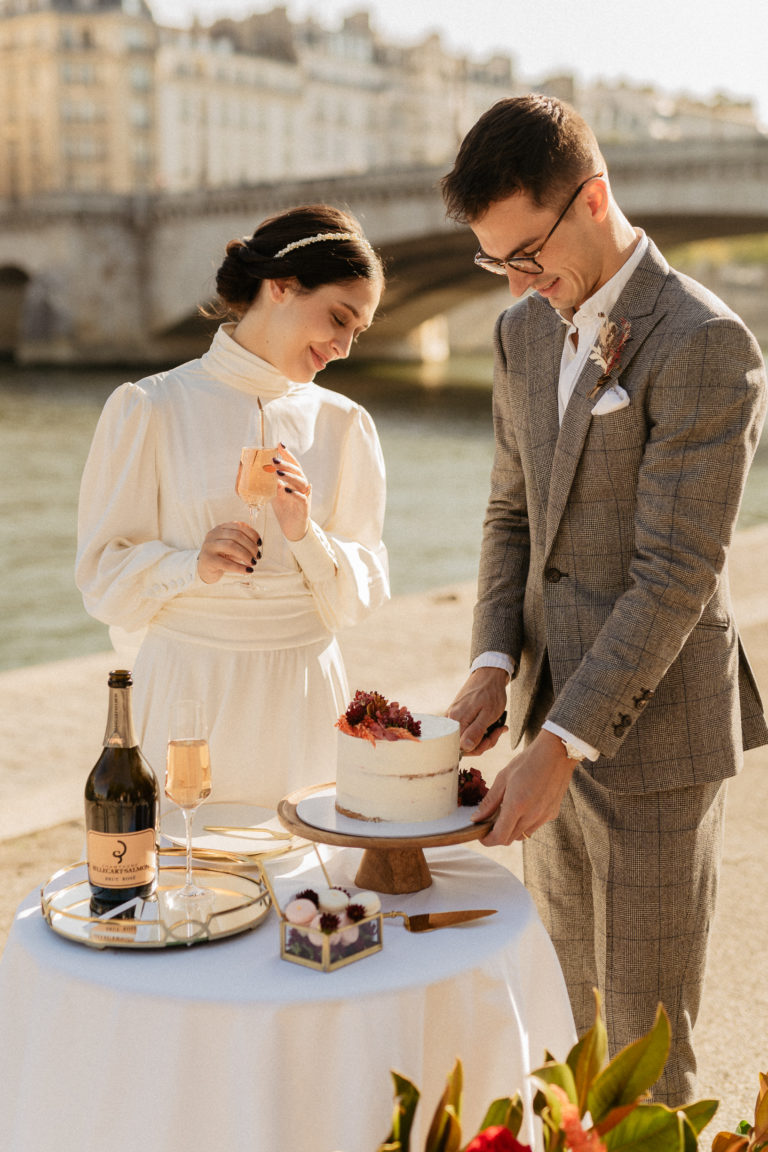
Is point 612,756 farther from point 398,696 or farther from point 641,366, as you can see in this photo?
point 398,696

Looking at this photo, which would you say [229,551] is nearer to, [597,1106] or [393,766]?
[393,766]

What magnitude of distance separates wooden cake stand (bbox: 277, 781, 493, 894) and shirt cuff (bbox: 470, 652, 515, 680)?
→ 44 cm

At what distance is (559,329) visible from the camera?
2307mm

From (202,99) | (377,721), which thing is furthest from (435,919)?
(202,99)

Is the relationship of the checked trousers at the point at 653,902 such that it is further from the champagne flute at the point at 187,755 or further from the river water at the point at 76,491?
the river water at the point at 76,491

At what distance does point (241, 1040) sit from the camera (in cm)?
162

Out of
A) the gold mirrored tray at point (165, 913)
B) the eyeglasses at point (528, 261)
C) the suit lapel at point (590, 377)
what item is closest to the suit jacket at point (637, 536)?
the suit lapel at point (590, 377)

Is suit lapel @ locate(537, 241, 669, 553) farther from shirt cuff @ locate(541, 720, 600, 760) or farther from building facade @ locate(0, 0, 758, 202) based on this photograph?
building facade @ locate(0, 0, 758, 202)

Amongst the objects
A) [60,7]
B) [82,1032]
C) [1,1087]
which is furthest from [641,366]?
[60,7]

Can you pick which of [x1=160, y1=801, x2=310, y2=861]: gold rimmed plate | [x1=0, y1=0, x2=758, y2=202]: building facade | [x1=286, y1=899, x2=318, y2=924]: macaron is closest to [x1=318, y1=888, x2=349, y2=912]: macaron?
[x1=286, y1=899, x2=318, y2=924]: macaron

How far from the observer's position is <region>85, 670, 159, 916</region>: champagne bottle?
180 cm

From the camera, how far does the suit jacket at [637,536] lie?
200cm

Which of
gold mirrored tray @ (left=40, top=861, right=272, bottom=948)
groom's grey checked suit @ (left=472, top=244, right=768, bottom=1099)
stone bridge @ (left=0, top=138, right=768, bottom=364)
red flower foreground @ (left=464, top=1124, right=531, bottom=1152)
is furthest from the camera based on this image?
stone bridge @ (left=0, top=138, right=768, bottom=364)

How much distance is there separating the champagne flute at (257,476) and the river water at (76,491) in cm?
681
